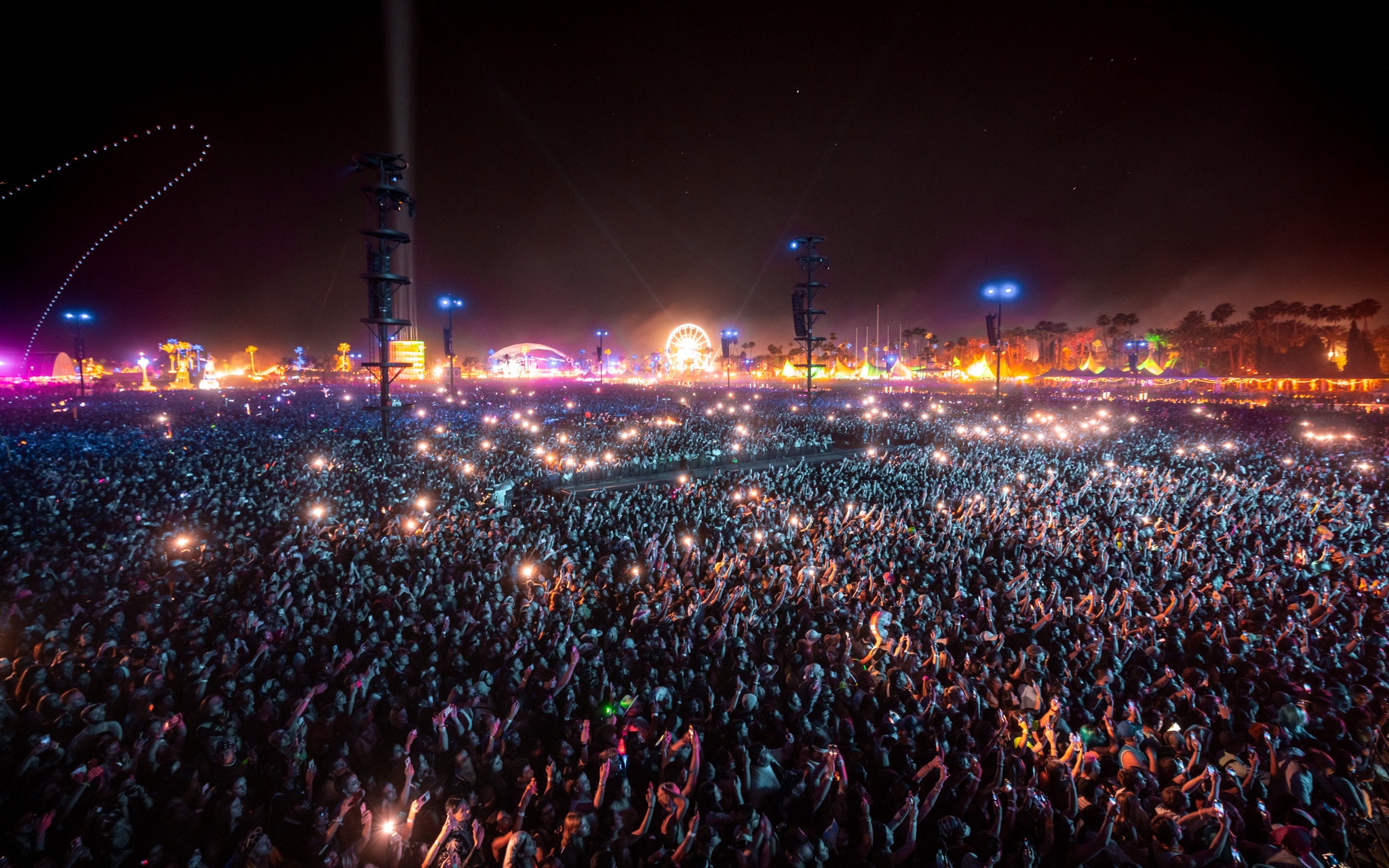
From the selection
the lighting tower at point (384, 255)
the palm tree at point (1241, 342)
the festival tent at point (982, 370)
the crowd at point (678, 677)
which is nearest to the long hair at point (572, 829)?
the crowd at point (678, 677)

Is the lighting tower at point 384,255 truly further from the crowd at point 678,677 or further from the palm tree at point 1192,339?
the palm tree at point 1192,339

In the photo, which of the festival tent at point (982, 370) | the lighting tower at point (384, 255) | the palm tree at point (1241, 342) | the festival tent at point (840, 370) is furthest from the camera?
the festival tent at point (840, 370)

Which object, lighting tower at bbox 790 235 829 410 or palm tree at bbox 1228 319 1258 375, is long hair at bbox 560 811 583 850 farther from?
palm tree at bbox 1228 319 1258 375

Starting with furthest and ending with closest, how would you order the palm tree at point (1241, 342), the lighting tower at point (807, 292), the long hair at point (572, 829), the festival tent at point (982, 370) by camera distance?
the festival tent at point (982, 370), the palm tree at point (1241, 342), the lighting tower at point (807, 292), the long hair at point (572, 829)

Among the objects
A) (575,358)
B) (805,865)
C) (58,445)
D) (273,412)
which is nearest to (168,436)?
(58,445)

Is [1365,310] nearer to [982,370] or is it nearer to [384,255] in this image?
[982,370]

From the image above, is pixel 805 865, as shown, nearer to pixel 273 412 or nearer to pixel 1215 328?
pixel 273 412

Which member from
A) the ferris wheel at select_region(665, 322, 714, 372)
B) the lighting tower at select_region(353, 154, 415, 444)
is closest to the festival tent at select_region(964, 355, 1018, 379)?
the ferris wheel at select_region(665, 322, 714, 372)

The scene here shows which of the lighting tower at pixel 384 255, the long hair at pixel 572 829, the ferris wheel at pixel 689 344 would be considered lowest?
the long hair at pixel 572 829
